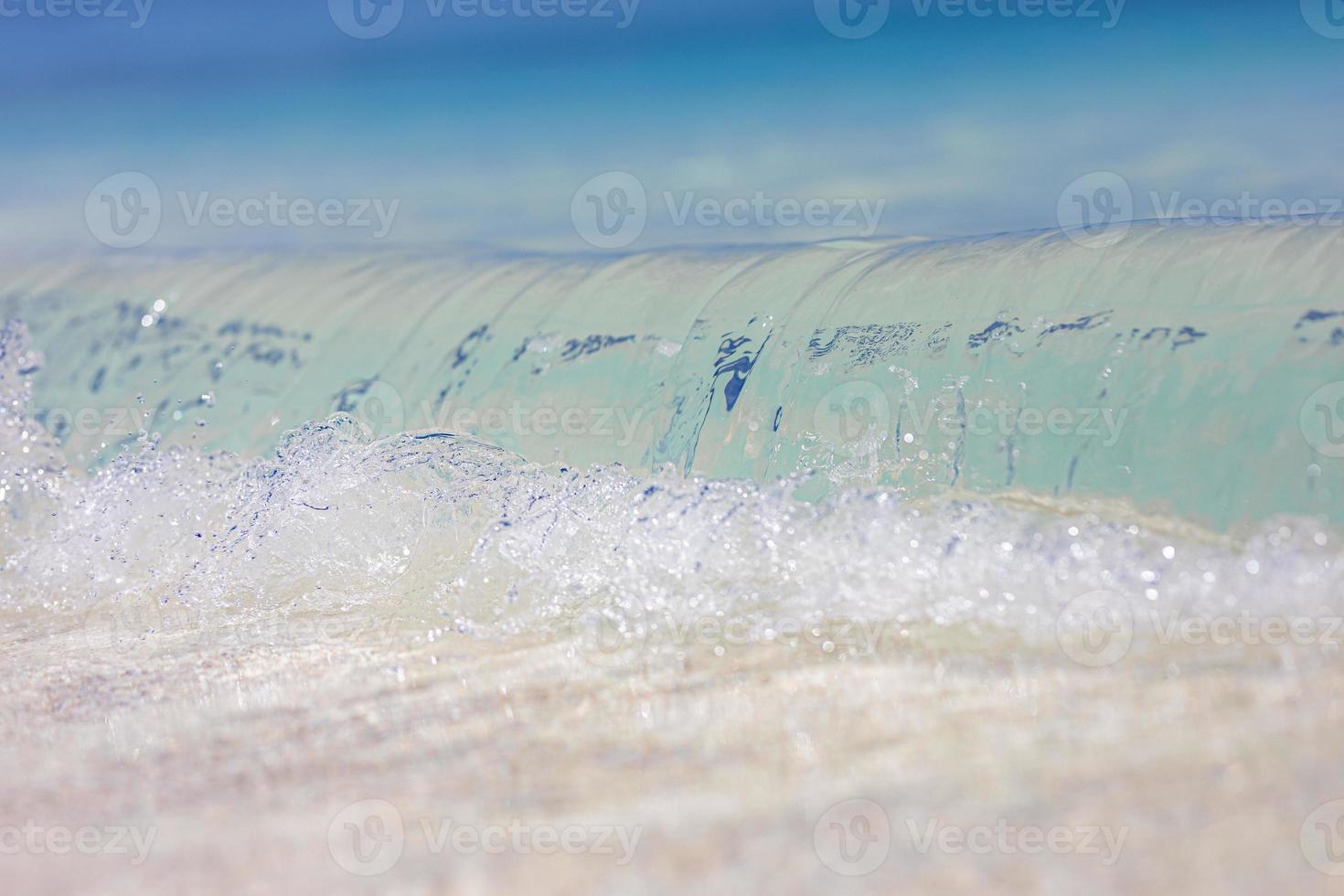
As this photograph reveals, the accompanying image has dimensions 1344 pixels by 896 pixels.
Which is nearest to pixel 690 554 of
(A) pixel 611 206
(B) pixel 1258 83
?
(A) pixel 611 206

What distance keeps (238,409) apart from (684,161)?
9.68ft

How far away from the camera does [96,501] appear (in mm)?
2938

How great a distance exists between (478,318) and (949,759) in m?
→ 2.65

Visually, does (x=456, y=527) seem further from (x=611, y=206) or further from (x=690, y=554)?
(x=611, y=206)

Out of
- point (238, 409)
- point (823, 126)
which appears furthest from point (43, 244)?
point (823, 126)

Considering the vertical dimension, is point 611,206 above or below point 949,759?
above

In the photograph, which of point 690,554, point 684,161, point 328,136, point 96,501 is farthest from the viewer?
point 328,136

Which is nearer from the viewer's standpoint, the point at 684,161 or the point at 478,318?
the point at 478,318

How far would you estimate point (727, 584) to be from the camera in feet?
7.34

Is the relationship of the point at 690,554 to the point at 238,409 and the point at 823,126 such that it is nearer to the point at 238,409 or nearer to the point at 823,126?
the point at 238,409

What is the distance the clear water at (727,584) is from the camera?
1.48 m

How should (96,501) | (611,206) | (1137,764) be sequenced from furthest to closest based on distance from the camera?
(611,206) < (96,501) < (1137,764)

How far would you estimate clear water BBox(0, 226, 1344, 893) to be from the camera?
148 cm

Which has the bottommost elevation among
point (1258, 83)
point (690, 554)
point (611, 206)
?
point (690, 554)
